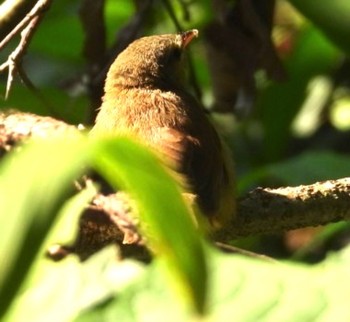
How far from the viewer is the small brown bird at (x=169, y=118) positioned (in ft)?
9.50

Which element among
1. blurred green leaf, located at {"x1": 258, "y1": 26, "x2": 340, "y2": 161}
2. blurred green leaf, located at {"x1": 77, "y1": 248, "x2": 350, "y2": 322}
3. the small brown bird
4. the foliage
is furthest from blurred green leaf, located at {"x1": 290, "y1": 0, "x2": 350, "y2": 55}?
blurred green leaf, located at {"x1": 77, "y1": 248, "x2": 350, "y2": 322}

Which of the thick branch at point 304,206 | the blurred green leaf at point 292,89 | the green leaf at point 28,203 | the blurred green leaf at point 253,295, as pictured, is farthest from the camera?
the blurred green leaf at point 292,89

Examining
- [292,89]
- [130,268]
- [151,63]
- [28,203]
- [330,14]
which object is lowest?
[292,89]

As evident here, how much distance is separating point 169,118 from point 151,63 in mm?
559

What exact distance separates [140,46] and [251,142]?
176 cm

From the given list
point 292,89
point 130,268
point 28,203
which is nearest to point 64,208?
point 28,203

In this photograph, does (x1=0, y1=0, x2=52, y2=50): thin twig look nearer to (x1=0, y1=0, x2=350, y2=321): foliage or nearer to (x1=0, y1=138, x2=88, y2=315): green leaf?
(x1=0, y1=0, x2=350, y2=321): foliage

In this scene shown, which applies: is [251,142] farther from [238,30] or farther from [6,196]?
[6,196]

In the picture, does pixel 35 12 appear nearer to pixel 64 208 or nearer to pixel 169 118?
pixel 169 118

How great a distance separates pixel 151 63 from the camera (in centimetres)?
375

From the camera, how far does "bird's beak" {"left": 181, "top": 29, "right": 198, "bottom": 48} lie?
3695 millimetres

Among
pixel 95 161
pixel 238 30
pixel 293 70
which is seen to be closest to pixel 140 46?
pixel 238 30

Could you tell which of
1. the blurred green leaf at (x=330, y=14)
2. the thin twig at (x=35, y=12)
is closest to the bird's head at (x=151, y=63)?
the blurred green leaf at (x=330, y=14)

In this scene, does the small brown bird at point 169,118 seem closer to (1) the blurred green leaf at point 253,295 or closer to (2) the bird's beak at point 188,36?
(2) the bird's beak at point 188,36
